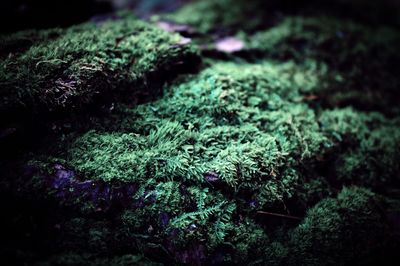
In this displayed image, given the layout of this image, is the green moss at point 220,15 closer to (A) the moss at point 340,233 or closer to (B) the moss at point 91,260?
(A) the moss at point 340,233

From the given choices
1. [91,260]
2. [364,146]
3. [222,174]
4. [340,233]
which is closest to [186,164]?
[222,174]

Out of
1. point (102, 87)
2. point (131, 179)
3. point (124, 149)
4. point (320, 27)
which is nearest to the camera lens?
point (131, 179)

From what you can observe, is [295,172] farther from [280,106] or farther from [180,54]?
[180,54]

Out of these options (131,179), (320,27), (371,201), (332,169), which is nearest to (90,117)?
(131,179)

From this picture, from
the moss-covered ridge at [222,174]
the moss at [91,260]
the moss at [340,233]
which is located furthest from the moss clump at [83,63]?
the moss at [340,233]

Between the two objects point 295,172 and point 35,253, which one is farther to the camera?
point 295,172
